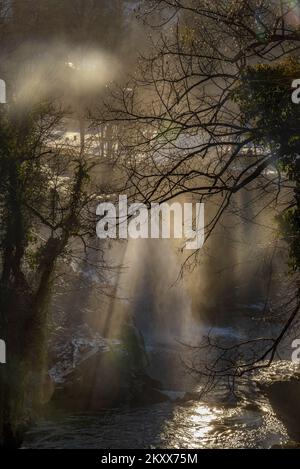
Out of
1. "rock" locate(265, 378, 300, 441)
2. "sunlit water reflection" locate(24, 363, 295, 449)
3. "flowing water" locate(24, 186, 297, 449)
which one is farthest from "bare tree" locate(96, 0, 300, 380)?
"rock" locate(265, 378, 300, 441)

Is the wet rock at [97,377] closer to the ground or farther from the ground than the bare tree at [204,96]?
closer to the ground

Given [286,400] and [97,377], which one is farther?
[97,377]

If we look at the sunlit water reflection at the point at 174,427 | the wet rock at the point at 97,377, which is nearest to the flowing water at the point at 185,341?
the sunlit water reflection at the point at 174,427

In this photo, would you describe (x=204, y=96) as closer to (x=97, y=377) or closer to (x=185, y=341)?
(x=97, y=377)

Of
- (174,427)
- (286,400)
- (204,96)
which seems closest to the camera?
(204,96)

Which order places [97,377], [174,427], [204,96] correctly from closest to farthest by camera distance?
[204,96] < [174,427] < [97,377]

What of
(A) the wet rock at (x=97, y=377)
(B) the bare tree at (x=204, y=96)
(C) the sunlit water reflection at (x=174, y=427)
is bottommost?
(C) the sunlit water reflection at (x=174, y=427)

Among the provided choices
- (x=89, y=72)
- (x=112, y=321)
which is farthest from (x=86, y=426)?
(x=89, y=72)

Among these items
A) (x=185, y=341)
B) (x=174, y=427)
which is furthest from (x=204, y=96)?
(x=185, y=341)

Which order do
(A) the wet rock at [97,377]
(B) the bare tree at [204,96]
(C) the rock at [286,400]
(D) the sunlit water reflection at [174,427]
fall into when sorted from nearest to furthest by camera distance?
(B) the bare tree at [204,96], (D) the sunlit water reflection at [174,427], (C) the rock at [286,400], (A) the wet rock at [97,377]

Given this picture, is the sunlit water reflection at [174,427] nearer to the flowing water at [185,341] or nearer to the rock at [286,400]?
the flowing water at [185,341]

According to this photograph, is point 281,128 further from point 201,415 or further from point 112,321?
point 112,321

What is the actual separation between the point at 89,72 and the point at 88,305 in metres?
24.3

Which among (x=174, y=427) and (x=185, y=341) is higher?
(x=185, y=341)
